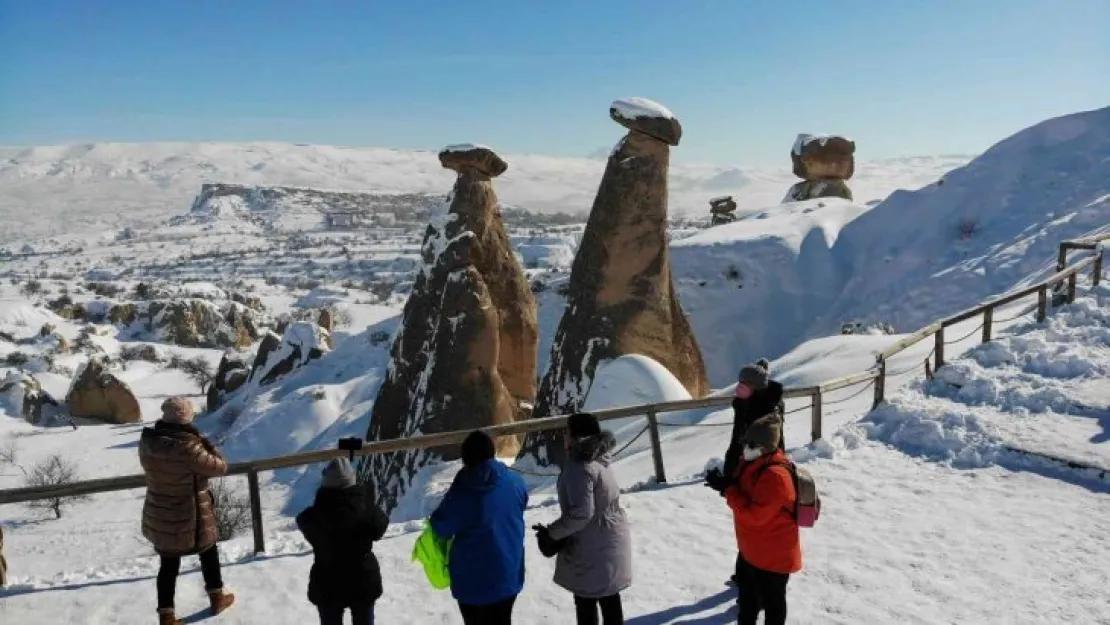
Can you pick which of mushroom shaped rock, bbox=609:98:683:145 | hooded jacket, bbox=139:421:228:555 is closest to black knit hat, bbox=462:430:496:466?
hooded jacket, bbox=139:421:228:555

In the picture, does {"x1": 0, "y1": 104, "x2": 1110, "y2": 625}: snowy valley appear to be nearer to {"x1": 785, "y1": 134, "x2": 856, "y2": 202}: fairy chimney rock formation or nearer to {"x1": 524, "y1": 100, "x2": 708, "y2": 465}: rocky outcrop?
{"x1": 524, "y1": 100, "x2": 708, "y2": 465}: rocky outcrop

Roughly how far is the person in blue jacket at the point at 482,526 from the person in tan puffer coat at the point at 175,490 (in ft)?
6.15

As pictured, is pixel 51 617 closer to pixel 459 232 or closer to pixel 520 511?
Answer: pixel 520 511

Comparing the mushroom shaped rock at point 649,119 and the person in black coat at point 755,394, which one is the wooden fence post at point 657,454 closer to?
the person in black coat at point 755,394

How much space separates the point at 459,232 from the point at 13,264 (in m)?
151

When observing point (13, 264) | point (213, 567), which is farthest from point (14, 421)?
point (13, 264)

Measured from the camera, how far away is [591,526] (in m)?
3.95

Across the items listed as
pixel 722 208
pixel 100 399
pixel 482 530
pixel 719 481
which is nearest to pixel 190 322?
pixel 100 399

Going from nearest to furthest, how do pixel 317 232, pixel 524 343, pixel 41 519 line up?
pixel 524 343
pixel 41 519
pixel 317 232

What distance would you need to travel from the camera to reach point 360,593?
3873 millimetres

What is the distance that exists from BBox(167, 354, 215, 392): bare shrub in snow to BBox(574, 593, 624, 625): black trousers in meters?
40.9

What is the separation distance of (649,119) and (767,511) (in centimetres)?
1164

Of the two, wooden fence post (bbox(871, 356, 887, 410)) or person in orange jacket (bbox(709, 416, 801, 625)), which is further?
wooden fence post (bbox(871, 356, 887, 410))

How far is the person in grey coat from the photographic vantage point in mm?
3814
